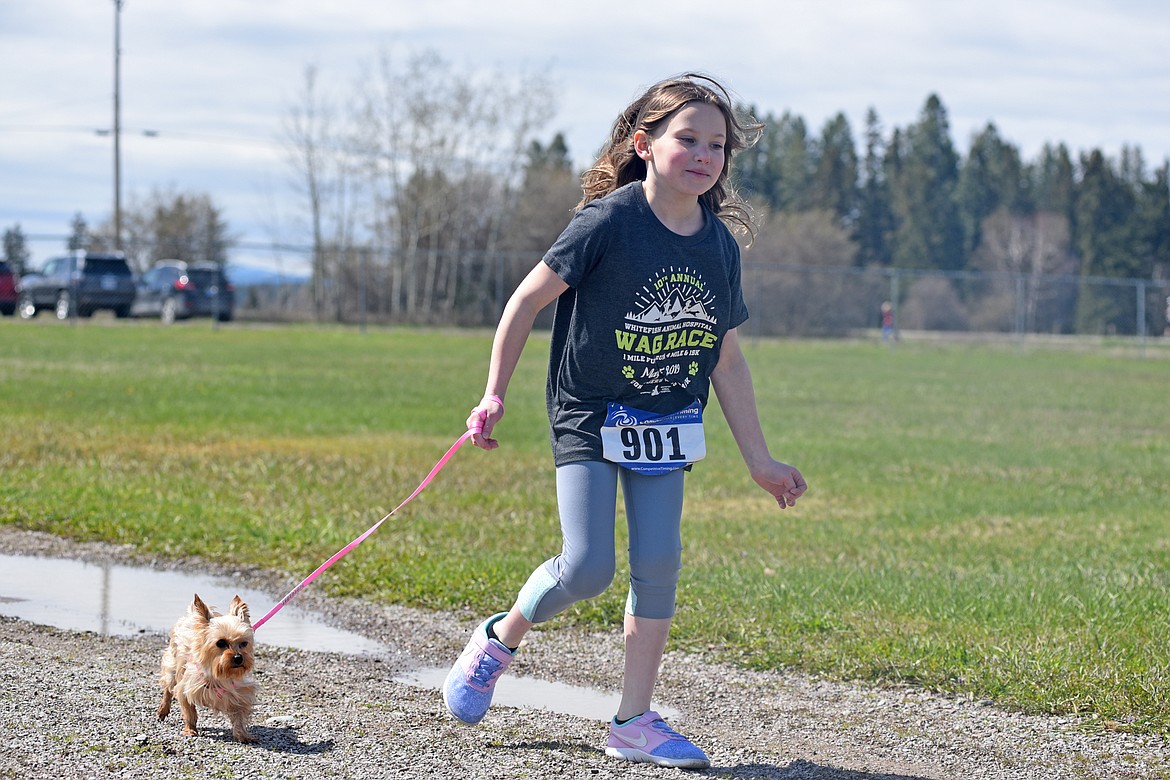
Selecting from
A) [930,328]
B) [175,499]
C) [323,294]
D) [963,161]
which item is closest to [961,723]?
[175,499]

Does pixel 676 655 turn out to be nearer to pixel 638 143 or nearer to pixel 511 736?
pixel 511 736

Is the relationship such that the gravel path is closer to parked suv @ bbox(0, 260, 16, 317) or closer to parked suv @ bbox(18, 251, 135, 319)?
parked suv @ bbox(18, 251, 135, 319)

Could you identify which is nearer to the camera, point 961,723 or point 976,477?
point 961,723

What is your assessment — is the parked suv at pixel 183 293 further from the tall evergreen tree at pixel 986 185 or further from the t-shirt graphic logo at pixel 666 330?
the tall evergreen tree at pixel 986 185

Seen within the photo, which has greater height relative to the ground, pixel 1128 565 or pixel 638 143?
pixel 638 143

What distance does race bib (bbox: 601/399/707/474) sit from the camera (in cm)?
392

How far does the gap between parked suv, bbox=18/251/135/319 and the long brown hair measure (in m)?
33.1

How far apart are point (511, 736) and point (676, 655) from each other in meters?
1.41

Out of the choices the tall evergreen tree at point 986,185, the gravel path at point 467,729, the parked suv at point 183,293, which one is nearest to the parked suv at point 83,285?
the parked suv at point 183,293

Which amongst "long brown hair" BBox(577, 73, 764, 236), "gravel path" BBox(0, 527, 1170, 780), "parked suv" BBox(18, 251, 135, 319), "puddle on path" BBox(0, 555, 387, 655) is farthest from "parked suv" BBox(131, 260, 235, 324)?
"long brown hair" BBox(577, 73, 764, 236)

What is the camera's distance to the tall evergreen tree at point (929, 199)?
98.2 metres

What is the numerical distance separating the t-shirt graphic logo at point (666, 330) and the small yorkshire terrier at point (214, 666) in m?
1.33

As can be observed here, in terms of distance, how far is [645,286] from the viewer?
391 cm

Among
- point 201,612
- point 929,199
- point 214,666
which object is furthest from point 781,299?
point 929,199
